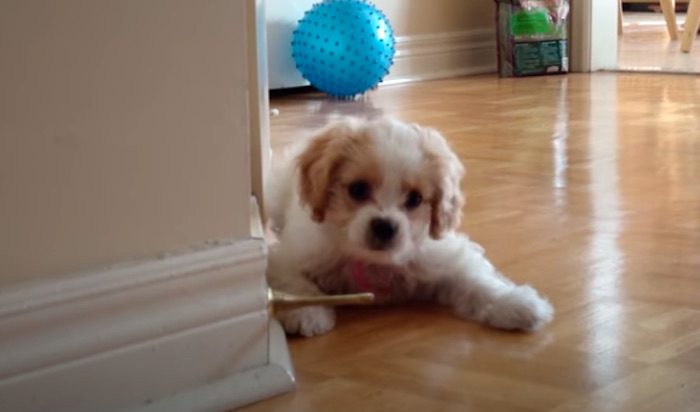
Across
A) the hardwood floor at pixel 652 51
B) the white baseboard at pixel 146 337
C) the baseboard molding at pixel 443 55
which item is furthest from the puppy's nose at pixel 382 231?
the hardwood floor at pixel 652 51

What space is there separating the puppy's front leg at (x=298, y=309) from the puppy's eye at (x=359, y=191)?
0.39 ft

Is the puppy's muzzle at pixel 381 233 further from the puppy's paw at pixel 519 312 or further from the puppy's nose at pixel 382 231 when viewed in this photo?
the puppy's paw at pixel 519 312

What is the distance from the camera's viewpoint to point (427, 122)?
121 inches

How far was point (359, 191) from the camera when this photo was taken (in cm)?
138

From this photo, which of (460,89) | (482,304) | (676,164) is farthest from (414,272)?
(460,89)

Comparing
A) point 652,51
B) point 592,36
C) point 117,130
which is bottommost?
point 652,51

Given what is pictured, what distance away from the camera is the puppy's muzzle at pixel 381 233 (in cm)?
133

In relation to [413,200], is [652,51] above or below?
below

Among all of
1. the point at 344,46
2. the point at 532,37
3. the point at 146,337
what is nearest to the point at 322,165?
the point at 146,337

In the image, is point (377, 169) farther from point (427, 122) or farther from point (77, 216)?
point (427, 122)

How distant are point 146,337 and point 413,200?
485 millimetres

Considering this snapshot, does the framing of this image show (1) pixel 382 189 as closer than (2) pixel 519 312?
No

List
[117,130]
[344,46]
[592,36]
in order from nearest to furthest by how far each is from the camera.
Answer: [117,130], [344,46], [592,36]

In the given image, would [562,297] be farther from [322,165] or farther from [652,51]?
[652,51]
